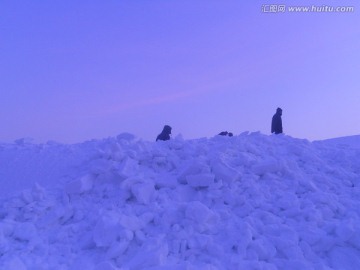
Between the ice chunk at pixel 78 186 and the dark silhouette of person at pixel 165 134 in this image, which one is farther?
the dark silhouette of person at pixel 165 134

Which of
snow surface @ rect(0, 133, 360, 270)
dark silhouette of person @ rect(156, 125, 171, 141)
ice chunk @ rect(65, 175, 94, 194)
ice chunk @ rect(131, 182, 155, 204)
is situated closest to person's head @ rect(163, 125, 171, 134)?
dark silhouette of person @ rect(156, 125, 171, 141)

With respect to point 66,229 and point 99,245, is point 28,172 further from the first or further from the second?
point 99,245

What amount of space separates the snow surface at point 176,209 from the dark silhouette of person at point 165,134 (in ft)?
11.3

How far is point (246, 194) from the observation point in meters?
7.41

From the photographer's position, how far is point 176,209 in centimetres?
666

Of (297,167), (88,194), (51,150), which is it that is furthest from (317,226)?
(51,150)

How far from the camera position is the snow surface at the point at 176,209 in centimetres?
583

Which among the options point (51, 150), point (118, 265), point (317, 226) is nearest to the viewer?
point (118, 265)

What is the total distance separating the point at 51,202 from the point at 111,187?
1.07 meters

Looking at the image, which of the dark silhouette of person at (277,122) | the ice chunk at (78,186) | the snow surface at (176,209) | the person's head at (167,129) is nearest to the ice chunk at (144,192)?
the snow surface at (176,209)

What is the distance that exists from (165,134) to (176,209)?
22.3 ft

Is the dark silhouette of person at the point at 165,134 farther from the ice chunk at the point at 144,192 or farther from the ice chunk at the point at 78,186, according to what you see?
the ice chunk at the point at 144,192

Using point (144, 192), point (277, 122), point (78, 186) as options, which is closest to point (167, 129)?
point (277, 122)

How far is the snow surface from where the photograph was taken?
19.1ft
